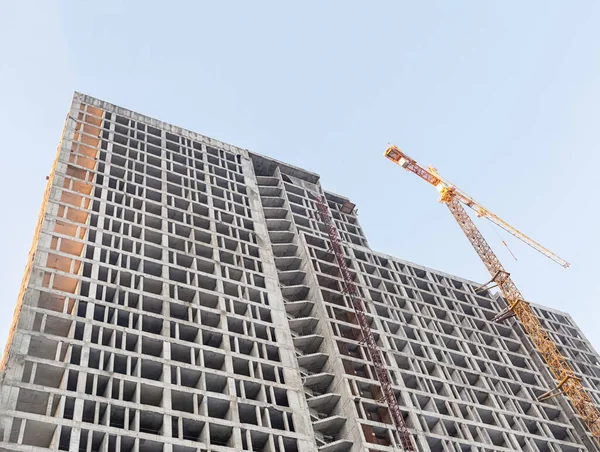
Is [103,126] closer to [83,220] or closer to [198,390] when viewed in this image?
[83,220]

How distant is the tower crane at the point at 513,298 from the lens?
269 ft

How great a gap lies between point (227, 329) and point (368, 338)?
671 inches

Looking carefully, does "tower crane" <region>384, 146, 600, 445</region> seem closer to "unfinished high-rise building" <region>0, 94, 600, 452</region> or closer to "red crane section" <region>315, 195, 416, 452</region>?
"unfinished high-rise building" <region>0, 94, 600, 452</region>

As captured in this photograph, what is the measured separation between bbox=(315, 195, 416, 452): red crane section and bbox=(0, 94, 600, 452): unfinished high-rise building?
83cm

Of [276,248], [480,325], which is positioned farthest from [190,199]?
[480,325]

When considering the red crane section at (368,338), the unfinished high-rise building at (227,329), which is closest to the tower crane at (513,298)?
the unfinished high-rise building at (227,329)

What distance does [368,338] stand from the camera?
7238cm

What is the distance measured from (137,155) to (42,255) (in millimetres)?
24780

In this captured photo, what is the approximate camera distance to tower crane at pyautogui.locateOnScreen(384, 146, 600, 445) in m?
81.9

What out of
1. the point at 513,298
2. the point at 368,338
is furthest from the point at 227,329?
the point at 513,298

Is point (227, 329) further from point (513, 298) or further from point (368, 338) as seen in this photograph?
point (513, 298)

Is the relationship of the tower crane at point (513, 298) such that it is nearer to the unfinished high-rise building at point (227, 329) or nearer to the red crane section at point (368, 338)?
the unfinished high-rise building at point (227, 329)

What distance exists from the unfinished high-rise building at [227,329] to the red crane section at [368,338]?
2.73 feet

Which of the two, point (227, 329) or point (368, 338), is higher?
point (368, 338)
